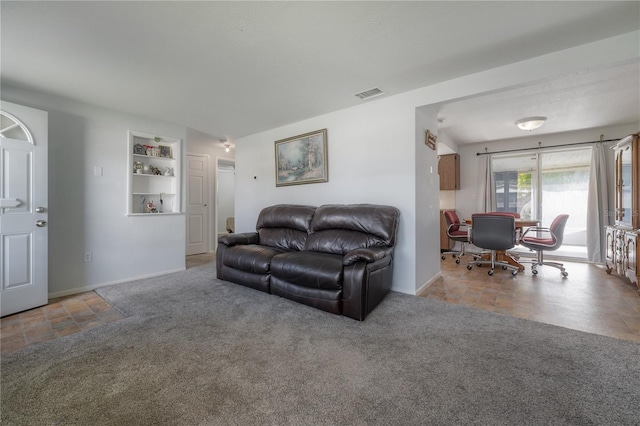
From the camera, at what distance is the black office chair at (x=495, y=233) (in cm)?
363

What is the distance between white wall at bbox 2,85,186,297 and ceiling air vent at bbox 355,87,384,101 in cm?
298

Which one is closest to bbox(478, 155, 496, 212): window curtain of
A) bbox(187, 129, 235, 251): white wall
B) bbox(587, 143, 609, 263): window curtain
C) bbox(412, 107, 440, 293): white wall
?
bbox(587, 143, 609, 263): window curtain

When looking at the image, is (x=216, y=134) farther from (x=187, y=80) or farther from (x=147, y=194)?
(x=187, y=80)

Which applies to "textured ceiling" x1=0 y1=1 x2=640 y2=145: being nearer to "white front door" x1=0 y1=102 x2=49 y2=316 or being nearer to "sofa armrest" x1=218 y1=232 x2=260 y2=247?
"white front door" x1=0 y1=102 x2=49 y2=316

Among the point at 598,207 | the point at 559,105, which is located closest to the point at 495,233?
the point at 559,105

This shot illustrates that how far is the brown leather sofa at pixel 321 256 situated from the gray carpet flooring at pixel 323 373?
216 mm

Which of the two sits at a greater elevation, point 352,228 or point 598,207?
point 598,207

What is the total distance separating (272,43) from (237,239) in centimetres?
228

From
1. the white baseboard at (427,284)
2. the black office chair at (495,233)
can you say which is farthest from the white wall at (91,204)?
the black office chair at (495,233)

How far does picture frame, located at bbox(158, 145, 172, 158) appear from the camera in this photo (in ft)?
12.8

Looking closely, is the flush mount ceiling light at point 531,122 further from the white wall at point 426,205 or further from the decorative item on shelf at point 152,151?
the decorative item on shelf at point 152,151

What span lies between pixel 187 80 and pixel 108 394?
104 inches

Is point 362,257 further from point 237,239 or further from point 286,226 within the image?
point 237,239

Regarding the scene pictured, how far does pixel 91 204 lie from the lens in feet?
10.6
